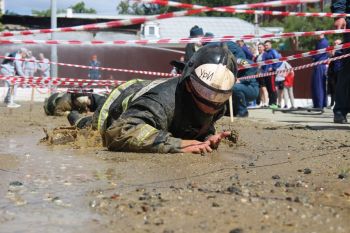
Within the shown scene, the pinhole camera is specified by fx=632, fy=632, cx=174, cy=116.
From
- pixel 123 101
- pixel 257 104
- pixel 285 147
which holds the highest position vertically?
pixel 123 101

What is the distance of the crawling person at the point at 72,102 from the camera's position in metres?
10.0

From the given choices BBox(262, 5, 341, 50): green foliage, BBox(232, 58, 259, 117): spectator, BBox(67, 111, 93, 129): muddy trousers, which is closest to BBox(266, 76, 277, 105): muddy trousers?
BBox(232, 58, 259, 117): spectator

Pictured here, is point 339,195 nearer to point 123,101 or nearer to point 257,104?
point 123,101

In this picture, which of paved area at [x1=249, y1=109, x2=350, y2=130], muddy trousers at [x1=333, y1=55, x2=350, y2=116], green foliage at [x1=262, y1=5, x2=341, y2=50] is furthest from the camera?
green foliage at [x1=262, y1=5, x2=341, y2=50]

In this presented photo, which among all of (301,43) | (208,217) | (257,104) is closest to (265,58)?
(257,104)

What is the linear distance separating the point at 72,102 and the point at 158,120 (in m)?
5.50

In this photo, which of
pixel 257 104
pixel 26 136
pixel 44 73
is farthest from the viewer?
pixel 44 73

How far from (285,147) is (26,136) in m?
3.08

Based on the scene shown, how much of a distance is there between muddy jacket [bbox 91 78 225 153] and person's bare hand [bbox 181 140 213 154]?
0.16ft

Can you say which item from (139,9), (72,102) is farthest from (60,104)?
(139,9)

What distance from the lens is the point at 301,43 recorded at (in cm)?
4238

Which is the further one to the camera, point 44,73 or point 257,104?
point 44,73

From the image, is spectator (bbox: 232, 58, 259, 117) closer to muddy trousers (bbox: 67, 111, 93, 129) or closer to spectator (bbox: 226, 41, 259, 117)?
spectator (bbox: 226, 41, 259, 117)

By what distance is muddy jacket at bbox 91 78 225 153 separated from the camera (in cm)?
511
